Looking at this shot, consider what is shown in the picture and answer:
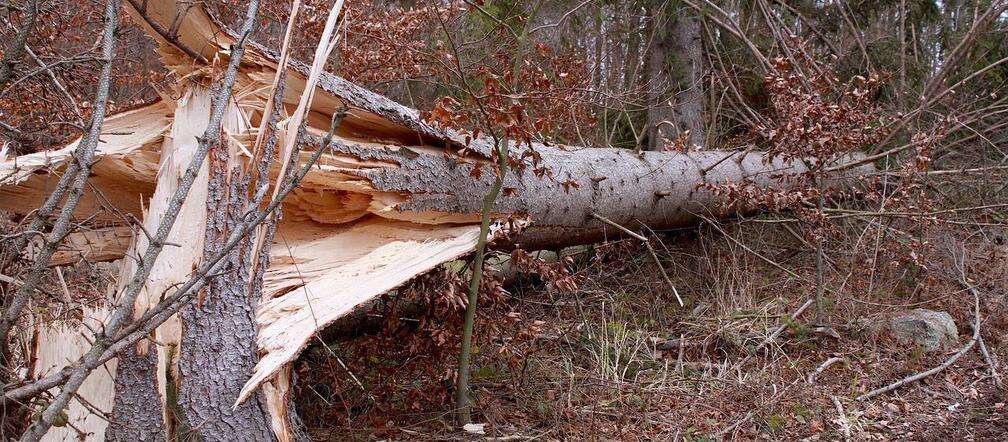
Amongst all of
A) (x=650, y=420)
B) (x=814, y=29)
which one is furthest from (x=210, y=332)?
(x=814, y=29)

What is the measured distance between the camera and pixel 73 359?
2898mm

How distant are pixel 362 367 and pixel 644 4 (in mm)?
4998

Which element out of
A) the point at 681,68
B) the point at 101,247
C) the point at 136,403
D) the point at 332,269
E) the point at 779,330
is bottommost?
the point at 779,330

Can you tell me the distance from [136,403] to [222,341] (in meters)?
0.35

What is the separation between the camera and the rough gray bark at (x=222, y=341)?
2.60m

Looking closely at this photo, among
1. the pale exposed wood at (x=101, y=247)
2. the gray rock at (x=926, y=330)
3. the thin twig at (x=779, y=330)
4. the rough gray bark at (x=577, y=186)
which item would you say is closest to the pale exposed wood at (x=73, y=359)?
the pale exposed wood at (x=101, y=247)

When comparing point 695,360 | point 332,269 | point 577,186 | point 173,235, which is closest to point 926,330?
point 695,360

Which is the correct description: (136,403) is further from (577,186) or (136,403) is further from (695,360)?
(695,360)

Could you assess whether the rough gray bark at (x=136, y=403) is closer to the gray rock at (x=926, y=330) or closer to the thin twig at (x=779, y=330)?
the thin twig at (x=779, y=330)

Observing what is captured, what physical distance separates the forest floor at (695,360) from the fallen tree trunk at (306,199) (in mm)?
235

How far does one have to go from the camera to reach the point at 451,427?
11.2 ft

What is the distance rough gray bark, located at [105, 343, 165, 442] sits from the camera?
261 cm

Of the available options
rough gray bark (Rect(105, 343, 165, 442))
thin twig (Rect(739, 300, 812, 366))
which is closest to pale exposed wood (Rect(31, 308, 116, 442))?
rough gray bark (Rect(105, 343, 165, 442))

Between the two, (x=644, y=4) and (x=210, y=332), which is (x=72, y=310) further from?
(x=644, y=4)
